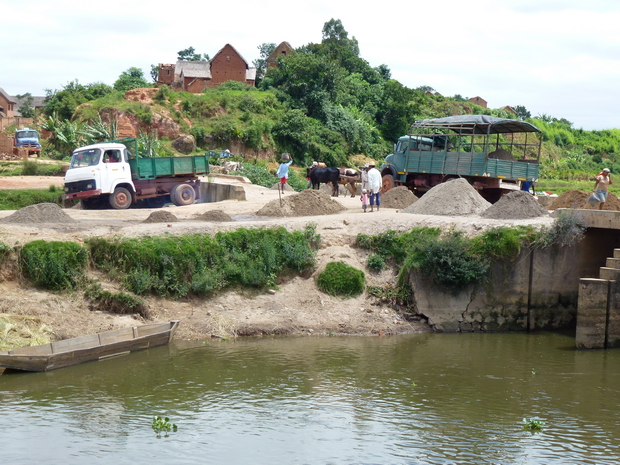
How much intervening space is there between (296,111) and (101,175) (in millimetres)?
26055

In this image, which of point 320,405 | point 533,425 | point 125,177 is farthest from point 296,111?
point 533,425

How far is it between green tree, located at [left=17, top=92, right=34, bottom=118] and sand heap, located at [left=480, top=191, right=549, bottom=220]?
59.9m

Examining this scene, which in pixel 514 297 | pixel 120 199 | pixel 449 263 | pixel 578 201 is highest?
pixel 578 201

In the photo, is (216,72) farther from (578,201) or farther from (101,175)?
(578,201)

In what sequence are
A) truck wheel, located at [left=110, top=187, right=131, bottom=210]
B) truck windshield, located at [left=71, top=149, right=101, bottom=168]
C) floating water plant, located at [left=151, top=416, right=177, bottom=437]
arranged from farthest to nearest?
1. truck wheel, located at [left=110, top=187, right=131, bottom=210]
2. truck windshield, located at [left=71, top=149, right=101, bottom=168]
3. floating water plant, located at [left=151, top=416, right=177, bottom=437]

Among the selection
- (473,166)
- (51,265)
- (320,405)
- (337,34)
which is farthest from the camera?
(337,34)

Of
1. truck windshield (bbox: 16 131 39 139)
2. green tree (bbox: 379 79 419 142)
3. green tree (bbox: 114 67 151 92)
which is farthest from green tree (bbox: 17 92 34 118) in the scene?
green tree (bbox: 379 79 419 142)

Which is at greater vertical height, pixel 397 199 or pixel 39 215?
pixel 397 199

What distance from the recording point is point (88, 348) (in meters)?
12.9

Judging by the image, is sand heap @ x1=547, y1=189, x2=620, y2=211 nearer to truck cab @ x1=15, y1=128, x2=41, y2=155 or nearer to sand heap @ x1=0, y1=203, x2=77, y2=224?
→ sand heap @ x1=0, y1=203, x2=77, y2=224

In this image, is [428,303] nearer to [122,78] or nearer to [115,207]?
[115,207]

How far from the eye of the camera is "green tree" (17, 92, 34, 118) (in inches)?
2808

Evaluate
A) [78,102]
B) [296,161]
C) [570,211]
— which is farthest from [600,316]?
[78,102]

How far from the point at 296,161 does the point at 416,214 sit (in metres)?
27.9
